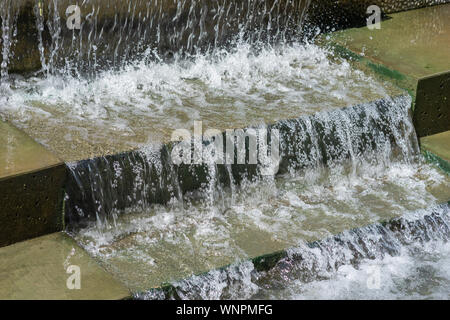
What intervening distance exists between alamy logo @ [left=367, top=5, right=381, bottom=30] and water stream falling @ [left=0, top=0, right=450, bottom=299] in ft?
1.81

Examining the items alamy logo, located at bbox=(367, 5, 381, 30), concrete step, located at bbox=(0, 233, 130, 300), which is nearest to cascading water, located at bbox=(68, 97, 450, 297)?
concrete step, located at bbox=(0, 233, 130, 300)

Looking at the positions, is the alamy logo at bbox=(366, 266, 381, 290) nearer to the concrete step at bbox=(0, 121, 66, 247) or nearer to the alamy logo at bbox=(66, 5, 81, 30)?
the concrete step at bbox=(0, 121, 66, 247)

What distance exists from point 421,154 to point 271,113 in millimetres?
1080

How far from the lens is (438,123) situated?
5.23 m

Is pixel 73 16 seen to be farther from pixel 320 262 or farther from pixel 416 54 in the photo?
pixel 416 54

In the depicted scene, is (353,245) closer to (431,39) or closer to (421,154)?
(421,154)

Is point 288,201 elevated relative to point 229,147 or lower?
lower

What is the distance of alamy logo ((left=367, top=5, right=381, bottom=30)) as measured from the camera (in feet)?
19.7

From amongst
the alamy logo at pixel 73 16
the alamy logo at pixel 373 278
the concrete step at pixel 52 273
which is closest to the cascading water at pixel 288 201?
the concrete step at pixel 52 273

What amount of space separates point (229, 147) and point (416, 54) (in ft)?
6.17

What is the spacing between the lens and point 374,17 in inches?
240

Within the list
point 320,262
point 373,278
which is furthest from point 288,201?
point 373,278

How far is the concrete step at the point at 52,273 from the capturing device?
3.40 metres
